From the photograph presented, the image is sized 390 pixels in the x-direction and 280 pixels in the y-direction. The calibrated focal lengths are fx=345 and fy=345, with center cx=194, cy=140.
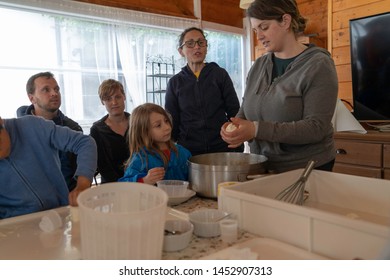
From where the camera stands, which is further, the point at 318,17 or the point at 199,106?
the point at 318,17

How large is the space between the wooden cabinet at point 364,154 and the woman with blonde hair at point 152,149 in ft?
4.35

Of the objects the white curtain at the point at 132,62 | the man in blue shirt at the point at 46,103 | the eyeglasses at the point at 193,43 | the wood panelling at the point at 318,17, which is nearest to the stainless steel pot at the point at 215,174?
the eyeglasses at the point at 193,43

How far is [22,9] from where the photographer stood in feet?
8.19

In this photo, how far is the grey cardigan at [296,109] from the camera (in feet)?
3.37

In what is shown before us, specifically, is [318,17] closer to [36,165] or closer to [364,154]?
[364,154]

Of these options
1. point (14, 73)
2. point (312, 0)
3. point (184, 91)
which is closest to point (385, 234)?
point (184, 91)

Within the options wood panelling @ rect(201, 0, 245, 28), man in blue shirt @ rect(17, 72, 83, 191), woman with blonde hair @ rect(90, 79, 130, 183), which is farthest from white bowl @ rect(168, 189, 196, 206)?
wood panelling @ rect(201, 0, 245, 28)

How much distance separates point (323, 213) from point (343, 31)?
7.40 feet

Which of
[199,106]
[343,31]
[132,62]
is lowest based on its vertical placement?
[199,106]

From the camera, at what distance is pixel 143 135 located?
137 centimetres

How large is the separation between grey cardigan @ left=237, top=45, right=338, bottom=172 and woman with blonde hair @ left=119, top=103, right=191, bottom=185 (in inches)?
12.4

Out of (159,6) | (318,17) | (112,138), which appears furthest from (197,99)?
(318,17)

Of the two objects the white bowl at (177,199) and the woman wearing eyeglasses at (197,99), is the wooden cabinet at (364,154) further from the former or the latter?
the white bowl at (177,199)
